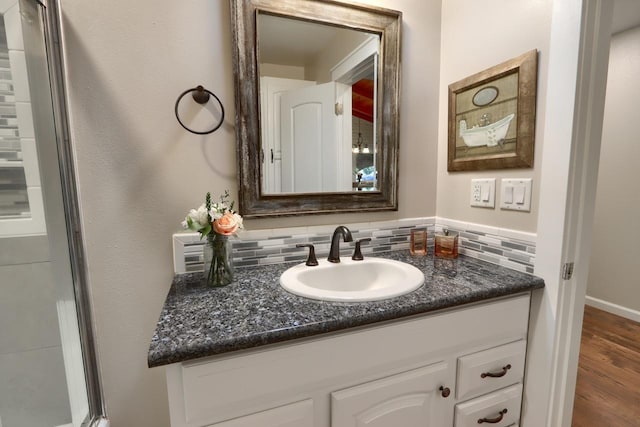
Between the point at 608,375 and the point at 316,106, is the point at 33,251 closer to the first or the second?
the point at 316,106

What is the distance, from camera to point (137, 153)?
1.00 metres

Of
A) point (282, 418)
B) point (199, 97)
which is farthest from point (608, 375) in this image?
point (199, 97)

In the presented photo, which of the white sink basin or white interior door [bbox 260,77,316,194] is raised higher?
white interior door [bbox 260,77,316,194]

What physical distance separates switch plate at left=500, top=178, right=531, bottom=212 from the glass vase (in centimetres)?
101

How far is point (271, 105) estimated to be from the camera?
3.64 ft

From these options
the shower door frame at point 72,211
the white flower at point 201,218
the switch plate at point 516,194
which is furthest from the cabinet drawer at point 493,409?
the shower door frame at point 72,211

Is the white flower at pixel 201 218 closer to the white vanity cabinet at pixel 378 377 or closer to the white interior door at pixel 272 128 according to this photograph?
the white interior door at pixel 272 128

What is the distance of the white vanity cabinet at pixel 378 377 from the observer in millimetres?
653

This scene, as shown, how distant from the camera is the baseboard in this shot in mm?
2342

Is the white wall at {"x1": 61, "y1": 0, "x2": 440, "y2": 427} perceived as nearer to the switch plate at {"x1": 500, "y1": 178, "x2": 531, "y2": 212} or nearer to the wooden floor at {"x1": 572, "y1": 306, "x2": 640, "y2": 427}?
the switch plate at {"x1": 500, "y1": 178, "x2": 531, "y2": 212}


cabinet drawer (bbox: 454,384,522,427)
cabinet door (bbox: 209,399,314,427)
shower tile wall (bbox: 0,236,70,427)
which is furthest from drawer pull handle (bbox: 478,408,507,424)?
shower tile wall (bbox: 0,236,70,427)

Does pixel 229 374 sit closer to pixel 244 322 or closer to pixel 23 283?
pixel 244 322

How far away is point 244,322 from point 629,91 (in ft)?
10.6

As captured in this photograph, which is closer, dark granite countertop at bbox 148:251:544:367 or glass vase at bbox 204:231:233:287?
dark granite countertop at bbox 148:251:544:367
